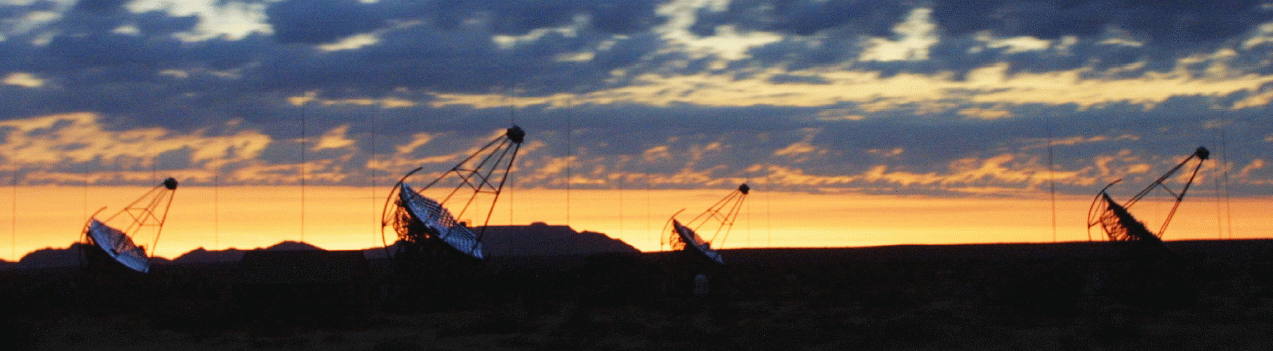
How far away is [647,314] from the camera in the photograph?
52562 millimetres

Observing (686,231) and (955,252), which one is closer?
(686,231)

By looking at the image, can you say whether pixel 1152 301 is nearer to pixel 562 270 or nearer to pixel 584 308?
pixel 584 308

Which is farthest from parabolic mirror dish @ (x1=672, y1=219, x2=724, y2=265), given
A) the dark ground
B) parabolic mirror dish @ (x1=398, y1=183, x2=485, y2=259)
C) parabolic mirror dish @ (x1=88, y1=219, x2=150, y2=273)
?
parabolic mirror dish @ (x1=88, y1=219, x2=150, y2=273)

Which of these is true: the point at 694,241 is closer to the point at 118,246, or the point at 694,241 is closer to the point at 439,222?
the point at 439,222

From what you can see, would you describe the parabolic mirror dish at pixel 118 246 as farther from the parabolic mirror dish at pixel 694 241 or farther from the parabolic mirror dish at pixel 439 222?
the parabolic mirror dish at pixel 694 241

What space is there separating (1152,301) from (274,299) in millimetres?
41593

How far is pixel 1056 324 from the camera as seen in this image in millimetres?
46156

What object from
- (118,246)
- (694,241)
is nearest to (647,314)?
(694,241)

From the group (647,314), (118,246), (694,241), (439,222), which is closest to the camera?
(647,314)

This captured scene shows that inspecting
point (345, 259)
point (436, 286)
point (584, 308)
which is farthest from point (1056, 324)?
point (345, 259)

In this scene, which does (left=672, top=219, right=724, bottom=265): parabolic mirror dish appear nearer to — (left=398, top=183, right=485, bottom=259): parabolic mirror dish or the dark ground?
the dark ground

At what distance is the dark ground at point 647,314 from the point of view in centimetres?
4119

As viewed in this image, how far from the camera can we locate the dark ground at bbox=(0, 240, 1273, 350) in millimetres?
41188

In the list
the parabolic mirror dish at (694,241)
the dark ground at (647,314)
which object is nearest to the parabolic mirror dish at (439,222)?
the dark ground at (647,314)
